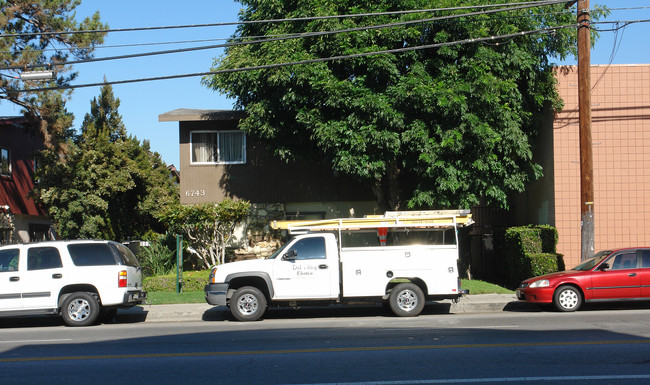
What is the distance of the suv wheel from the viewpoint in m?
13.0

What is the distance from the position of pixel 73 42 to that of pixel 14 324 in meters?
11.2

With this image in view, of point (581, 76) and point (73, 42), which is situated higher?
point (73, 42)

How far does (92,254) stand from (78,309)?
4.10 ft

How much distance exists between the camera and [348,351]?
354 inches

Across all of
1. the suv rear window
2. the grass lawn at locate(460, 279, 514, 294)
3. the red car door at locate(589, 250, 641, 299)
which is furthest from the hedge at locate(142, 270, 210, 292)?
the red car door at locate(589, 250, 641, 299)

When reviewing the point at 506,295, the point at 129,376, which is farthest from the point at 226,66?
the point at 129,376

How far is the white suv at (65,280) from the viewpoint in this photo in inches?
512

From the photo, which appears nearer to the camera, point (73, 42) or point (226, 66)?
point (226, 66)

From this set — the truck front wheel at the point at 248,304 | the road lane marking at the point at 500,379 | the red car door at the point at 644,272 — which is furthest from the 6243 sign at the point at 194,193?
the road lane marking at the point at 500,379

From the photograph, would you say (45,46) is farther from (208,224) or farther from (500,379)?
(500,379)

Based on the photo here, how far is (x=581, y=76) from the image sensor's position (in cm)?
1471

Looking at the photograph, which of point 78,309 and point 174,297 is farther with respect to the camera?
point 174,297

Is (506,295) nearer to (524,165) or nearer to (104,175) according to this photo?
(524,165)

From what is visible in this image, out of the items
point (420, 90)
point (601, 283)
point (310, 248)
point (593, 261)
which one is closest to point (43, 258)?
point (310, 248)
